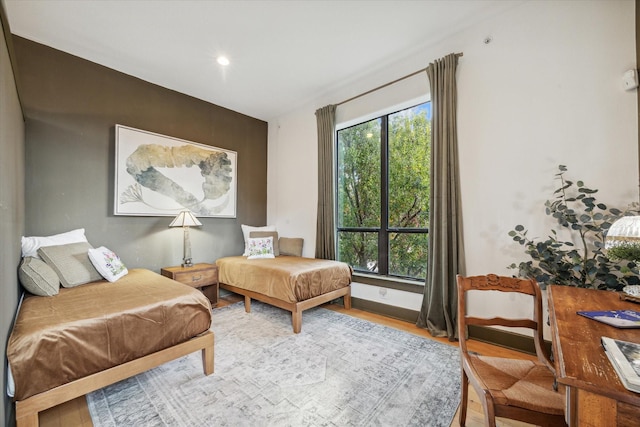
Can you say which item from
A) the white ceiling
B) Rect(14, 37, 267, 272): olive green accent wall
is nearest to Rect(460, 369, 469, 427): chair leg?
the white ceiling

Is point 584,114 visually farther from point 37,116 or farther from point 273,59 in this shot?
point 37,116

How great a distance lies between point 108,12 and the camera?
7.55 feet

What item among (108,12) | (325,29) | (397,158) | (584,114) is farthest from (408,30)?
(108,12)

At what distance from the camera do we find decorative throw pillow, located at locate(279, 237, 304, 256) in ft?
13.5

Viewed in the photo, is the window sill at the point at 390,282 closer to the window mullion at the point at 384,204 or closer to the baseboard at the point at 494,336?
the window mullion at the point at 384,204

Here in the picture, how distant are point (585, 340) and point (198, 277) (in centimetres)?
344

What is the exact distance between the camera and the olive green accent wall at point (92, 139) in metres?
2.61

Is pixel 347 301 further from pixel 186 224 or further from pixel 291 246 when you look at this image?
pixel 186 224

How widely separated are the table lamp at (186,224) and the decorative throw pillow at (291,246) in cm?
131

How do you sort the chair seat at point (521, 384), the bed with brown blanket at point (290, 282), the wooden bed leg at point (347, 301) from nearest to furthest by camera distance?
the chair seat at point (521, 384) → the bed with brown blanket at point (290, 282) → the wooden bed leg at point (347, 301)

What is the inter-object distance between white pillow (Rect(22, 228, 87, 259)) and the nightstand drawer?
1.00 metres

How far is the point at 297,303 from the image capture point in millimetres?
2730

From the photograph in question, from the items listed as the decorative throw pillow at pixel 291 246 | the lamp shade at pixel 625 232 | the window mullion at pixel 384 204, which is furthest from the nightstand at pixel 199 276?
the lamp shade at pixel 625 232

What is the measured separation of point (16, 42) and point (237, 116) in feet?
7.86
